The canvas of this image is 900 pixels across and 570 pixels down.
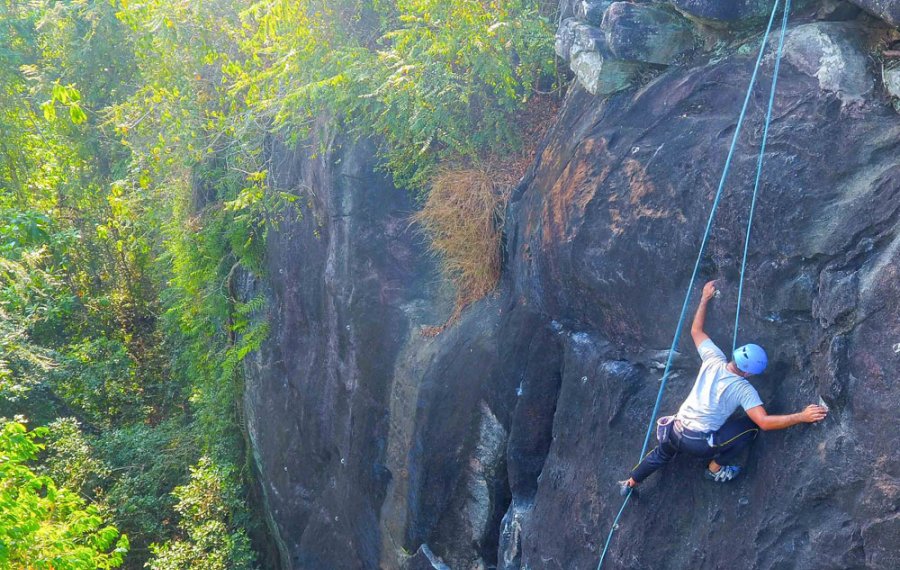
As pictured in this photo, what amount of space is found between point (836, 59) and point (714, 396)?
2.34 metres

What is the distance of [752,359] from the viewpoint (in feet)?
15.7

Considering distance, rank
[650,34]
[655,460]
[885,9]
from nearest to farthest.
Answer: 1. [885,9]
2. [655,460]
3. [650,34]

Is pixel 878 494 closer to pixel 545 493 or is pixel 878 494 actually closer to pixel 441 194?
pixel 545 493

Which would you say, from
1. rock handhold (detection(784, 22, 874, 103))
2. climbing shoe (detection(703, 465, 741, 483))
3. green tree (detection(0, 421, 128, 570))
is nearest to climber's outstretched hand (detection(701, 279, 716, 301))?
climbing shoe (detection(703, 465, 741, 483))

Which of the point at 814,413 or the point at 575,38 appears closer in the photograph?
the point at 814,413

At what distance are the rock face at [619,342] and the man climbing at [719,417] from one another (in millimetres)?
160

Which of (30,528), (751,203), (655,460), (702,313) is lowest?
(30,528)

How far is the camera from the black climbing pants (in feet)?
16.3

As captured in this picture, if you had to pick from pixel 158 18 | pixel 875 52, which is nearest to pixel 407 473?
pixel 875 52

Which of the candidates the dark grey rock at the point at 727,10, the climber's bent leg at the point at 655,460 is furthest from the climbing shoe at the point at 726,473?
the dark grey rock at the point at 727,10

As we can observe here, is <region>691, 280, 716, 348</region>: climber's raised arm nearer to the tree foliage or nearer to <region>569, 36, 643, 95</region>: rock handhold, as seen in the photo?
<region>569, 36, 643, 95</region>: rock handhold

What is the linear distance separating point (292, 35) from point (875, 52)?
6994 millimetres

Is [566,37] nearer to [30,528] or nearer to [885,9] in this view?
[885,9]

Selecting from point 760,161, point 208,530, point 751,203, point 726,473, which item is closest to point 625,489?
point 726,473
